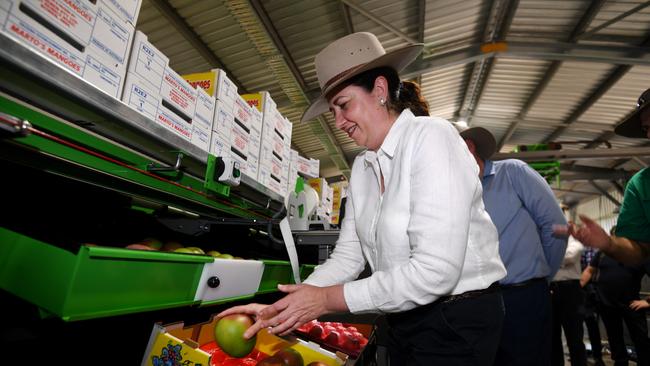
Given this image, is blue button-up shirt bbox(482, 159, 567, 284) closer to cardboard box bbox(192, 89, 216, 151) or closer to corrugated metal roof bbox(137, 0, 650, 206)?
cardboard box bbox(192, 89, 216, 151)

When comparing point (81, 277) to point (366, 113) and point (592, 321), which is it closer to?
point (366, 113)

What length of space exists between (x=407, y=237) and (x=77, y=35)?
4.05 feet

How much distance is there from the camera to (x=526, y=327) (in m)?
2.28

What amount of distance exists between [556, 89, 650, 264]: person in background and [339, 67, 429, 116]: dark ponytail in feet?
3.14

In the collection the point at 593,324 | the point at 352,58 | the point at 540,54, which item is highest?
the point at 540,54

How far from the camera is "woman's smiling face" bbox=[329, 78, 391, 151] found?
152 centimetres

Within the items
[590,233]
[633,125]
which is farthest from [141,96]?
[633,125]

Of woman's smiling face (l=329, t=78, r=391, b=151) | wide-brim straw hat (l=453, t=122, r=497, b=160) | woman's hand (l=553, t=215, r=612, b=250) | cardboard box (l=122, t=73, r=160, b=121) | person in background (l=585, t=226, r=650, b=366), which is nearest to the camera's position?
cardboard box (l=122, t=73, r=160, b=121)

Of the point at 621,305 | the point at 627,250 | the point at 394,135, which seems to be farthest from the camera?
the point at 621,305

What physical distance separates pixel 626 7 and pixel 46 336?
6534 mm

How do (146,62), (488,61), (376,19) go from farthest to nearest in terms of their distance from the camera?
(488,61) < (376,19) < (146,62)

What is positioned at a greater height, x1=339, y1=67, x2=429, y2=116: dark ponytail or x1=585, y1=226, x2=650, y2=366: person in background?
x1=339, y1=67, x2=429, y2=116: dark ponytail

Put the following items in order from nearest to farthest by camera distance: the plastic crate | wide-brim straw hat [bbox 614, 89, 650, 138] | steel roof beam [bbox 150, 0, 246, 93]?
the plastic crate
wide-brim straw hat [bbox 614, 89, 650, 138]
steel roof beam [bbox 150, 0, 246, 93]

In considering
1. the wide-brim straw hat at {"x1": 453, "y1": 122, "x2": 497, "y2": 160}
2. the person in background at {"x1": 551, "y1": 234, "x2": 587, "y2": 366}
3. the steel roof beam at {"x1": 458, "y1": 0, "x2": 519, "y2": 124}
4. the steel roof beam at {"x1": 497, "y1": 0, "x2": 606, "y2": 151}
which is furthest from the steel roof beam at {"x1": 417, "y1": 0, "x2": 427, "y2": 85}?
the person in background at {"x1": 551, "y1": 234, "x2": 587, "y2": 366}
